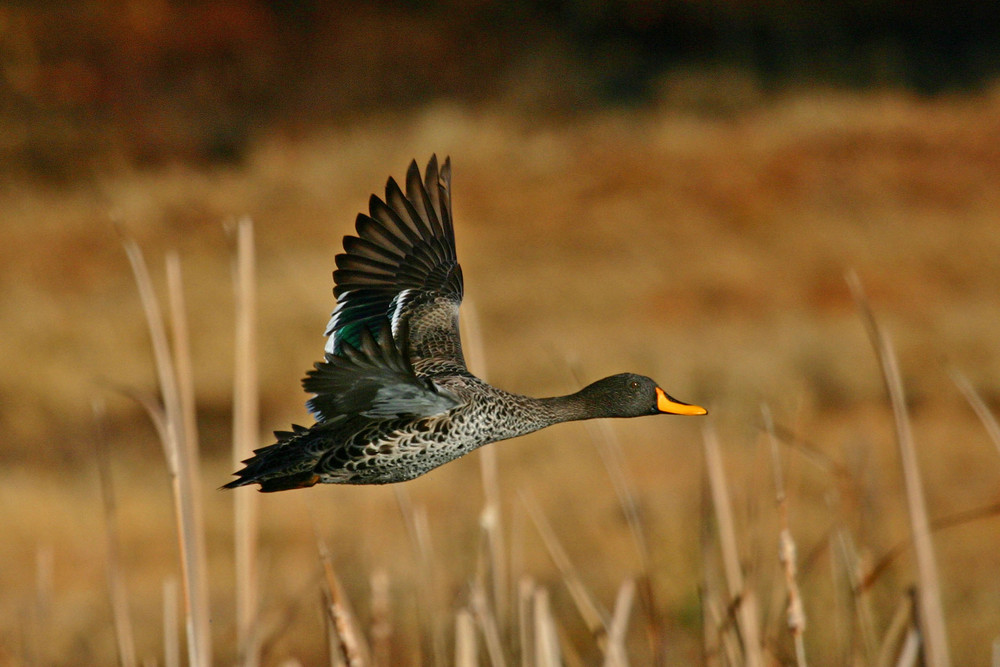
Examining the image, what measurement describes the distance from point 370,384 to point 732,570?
865mm

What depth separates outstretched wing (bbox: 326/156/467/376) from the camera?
68.2 inches

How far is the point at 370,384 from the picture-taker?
1027 mm

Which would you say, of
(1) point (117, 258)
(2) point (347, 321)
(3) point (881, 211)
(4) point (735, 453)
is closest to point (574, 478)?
(4) point (735, 453)

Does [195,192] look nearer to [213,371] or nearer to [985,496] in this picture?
[213,371]

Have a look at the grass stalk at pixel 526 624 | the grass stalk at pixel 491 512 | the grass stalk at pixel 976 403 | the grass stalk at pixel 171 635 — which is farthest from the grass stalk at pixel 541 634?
the grass stalk at pixel 976 403

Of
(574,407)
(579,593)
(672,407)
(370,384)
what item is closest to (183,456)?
(370,384)

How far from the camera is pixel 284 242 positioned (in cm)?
1022

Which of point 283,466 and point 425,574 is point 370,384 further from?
point 425,574

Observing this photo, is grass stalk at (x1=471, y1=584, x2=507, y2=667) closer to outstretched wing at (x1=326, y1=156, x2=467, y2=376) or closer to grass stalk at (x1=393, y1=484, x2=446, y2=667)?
grass stalk at (x1=393, y1=484, x2=446, y2=667)

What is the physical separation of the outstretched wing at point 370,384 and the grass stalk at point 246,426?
31cm

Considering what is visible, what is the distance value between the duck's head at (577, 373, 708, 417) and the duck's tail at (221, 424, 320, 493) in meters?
0.32

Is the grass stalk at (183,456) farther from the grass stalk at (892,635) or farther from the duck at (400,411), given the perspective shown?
the grass stalk at (892,635)

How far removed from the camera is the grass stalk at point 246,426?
1326mm

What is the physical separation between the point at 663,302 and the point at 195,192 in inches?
184
